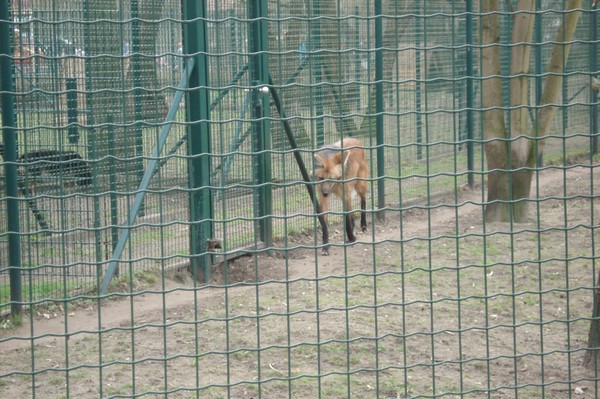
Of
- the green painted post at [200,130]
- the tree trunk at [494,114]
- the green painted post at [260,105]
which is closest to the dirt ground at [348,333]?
the green painted post at [200,130]

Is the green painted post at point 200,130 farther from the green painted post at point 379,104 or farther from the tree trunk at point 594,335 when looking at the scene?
the tree trunk at point 594,335

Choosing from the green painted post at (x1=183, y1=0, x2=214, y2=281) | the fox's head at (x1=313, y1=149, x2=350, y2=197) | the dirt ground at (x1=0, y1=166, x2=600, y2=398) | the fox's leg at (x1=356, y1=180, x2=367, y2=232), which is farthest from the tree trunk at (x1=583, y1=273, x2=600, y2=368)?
the fox's leg at (x1=356, y1=180, x2=367, y2=232)

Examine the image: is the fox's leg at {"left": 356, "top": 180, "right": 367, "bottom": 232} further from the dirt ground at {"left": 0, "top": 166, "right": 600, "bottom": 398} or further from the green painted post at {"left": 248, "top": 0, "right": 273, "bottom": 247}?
the green painted post at {"left": 248, "top": 0, "right": 273, "bottom": 247}

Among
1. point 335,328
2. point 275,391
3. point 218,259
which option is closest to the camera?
point 275,391

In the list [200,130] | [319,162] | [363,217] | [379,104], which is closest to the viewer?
[200,130]

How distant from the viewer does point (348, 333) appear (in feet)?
14.4

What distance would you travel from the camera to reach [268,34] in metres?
8.51

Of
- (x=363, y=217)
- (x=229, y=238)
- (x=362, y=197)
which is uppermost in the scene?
(x=362, y=197)

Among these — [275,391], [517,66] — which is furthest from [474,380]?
[517,66]

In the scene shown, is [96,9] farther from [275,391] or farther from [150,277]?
[275,391]

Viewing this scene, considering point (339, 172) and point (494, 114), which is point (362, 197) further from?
point (494, 114)

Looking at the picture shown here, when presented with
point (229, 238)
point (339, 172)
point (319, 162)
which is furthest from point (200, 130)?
point (339, 172)

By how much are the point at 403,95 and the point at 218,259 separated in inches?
170

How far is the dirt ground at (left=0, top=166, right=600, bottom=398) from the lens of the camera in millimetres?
4211
